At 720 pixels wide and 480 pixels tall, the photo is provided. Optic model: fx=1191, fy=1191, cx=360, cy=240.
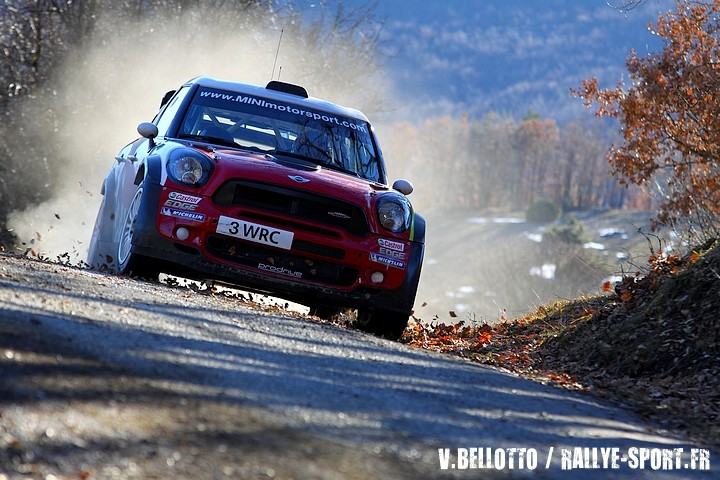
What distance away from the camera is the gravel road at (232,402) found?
3.95 meters

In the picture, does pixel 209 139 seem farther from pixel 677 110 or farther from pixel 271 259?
pixel 677 110

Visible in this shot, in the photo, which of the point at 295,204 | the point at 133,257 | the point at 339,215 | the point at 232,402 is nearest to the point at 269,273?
the point at 295,204

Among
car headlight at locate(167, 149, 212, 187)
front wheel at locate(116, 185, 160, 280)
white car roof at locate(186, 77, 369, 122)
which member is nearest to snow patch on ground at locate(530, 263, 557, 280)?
white car roof at locate(186, 77, 369, 122)

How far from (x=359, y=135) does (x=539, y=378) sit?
11.1ft

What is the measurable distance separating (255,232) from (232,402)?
4002mm

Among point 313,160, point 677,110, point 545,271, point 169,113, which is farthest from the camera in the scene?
point 545,271

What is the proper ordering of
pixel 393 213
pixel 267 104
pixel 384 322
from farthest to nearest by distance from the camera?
pixel 267 104
pixel 384 322
pixel 393 213

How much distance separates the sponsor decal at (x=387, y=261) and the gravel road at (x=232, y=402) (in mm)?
1413

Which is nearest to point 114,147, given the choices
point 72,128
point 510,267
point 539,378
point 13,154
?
point 72,128

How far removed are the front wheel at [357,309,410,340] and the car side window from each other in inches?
89.6

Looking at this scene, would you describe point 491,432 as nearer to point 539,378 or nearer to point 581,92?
point 539,378

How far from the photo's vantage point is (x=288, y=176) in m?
8.73

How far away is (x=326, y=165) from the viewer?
9727 millimetres

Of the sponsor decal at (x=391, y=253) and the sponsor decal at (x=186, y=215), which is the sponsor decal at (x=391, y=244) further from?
the sponsor decal at (x=186, y=215)
